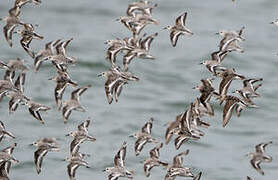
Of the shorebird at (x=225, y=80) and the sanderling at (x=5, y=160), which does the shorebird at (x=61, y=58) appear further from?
the shorebird at (x=225, y=80)

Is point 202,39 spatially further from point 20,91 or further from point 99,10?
point 20,91

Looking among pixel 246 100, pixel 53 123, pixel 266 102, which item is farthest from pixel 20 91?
pixel 266 102

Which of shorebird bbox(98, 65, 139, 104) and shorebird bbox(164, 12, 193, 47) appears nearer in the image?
shorebird bbox(98, 65, 139, 104)

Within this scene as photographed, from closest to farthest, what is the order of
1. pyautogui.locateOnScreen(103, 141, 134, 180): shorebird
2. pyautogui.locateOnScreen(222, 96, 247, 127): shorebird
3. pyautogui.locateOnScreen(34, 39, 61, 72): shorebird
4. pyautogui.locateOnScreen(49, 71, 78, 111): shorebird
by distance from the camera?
1. pyautogui.locateOnScreen(222, 96, 247, 127): shorebird
2. pyautogui.locateOnScreen(103, 141, 134, 180): shorebird
3. pyautogui.locateOnScreen(49, 71, 78, 111): shorebird
4. pyautogui.locateOnScreen(34, 39, 61, 72): shorebird

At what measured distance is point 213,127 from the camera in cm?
2348

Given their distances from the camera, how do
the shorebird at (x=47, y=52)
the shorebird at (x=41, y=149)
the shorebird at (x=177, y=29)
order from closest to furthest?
the shorebird at (x=41, y=149), the shorebird at (x=47, y=52), the shorebird at (x=177, y=29)

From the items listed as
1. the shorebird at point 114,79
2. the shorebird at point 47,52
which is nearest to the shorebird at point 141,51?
the shorebird at point 114,79

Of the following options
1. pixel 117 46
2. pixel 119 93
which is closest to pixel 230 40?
pixel 117 46

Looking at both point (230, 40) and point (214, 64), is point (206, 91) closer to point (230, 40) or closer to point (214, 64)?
point (214, 64)

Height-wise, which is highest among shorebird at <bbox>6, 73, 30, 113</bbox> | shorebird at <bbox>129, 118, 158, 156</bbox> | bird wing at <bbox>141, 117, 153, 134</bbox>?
shorebird at <bbox>6, 73, 30, 113</bbox>

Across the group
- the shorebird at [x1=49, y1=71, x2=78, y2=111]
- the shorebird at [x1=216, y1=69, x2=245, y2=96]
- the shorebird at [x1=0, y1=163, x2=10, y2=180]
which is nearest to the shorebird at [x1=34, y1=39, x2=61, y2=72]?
the shorebird at [x1=49, y1=71, x2=78, y2=111]

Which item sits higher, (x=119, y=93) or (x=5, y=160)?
(x=119, y=93)

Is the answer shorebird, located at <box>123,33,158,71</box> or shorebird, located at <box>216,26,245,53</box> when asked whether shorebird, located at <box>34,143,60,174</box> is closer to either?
shorebird, located at <box>123,33,158,71</box>

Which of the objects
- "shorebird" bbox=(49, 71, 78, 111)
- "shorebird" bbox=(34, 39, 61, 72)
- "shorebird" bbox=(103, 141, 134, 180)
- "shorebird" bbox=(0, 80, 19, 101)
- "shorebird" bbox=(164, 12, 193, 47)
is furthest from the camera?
"shorebird" bbox=(164, 12, 193, 47)
